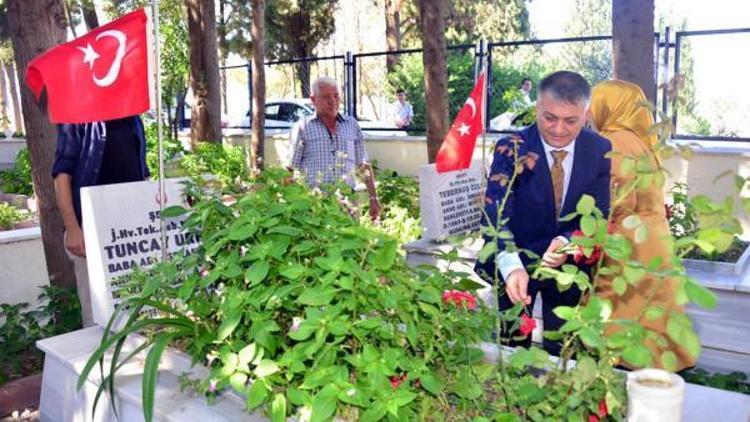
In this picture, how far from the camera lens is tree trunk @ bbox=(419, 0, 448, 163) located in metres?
7.88

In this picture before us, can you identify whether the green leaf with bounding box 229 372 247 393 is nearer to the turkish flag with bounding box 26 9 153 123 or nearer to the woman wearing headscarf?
the turkish flag with bounding box 26 9 153 123

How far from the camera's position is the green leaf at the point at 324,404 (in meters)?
1.66

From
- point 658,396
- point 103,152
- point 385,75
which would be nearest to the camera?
point 658,396

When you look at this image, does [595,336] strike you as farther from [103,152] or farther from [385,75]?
[385,75]

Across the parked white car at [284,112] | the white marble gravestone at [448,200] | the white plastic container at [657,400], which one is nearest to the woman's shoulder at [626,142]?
the white plastic container at [657,400]

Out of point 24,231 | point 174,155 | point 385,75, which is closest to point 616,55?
point 24,231

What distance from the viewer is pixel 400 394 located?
1.70 meters

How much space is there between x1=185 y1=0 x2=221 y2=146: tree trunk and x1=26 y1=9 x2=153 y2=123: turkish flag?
8858mm

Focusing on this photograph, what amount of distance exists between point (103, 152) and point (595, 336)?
9.18ft

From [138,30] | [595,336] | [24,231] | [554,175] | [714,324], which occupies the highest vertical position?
[138,30]

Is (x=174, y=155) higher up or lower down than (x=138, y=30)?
lower down

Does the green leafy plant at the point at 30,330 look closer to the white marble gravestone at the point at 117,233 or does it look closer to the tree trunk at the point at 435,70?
the white marble gravestone at the point at 117,233

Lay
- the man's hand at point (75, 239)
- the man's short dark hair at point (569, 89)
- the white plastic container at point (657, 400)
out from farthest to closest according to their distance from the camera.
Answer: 1. the man's hand at point (75, 239)
2. the man's short dark hair at point (569, 89)
3. the white plastic container at point (657, 400)

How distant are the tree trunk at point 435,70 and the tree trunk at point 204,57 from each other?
15.9 ft
